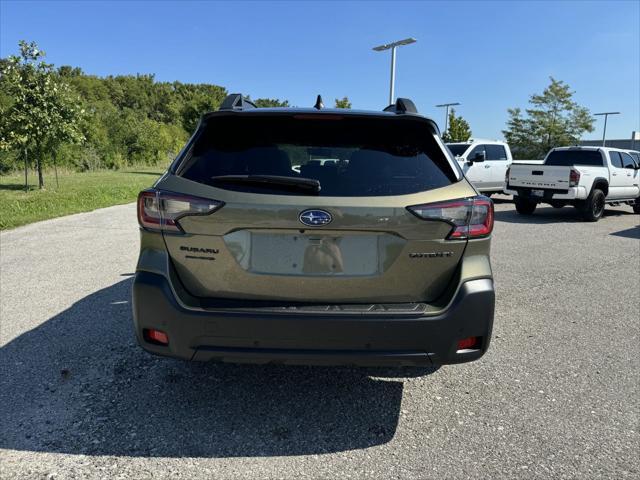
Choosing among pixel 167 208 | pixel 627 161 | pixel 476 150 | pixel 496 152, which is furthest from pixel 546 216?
pixel 167 208

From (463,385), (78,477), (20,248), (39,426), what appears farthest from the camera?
(20,248)

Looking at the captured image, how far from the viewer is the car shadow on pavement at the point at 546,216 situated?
499 inches

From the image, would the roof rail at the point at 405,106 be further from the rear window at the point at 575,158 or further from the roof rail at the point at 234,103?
the rear window at the point at 575,158

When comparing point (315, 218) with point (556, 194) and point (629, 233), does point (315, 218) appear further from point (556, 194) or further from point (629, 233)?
point (556, 194)

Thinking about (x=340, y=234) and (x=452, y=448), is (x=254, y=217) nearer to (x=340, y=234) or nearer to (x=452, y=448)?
(x=340, y=234)

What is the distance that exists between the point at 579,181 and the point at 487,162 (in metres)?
4.31

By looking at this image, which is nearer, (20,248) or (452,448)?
(452,448)

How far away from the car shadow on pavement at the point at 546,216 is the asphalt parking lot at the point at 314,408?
27.0 ft

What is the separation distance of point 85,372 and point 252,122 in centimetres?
216

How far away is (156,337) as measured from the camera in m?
2.48

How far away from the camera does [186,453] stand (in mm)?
2465

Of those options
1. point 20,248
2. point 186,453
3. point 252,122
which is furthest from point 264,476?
point 20,248

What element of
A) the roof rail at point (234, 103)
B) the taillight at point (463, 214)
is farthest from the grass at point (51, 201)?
the taillight at point (463, 214)

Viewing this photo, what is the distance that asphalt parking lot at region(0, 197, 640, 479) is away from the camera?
2.40 metres
